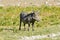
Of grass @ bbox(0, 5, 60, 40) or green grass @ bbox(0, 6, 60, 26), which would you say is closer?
grass @ bbox(0, 5, 60, 40)

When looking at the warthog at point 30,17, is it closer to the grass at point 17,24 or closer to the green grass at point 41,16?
the grass at point 17,24

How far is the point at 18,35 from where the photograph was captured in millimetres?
16672

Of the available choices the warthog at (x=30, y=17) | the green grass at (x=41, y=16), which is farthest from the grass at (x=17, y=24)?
the warthog at (x=30, y=17)

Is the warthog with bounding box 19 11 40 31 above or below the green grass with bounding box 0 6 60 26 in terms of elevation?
above

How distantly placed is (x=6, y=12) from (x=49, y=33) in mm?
11237

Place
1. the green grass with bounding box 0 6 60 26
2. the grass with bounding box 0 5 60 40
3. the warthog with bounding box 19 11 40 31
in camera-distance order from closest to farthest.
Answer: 1. the grass with bounding box 0 5 60 40
2. the warthog with bounding box 19 11 40 31
3. the green grass with bounding box 0 6 60 26

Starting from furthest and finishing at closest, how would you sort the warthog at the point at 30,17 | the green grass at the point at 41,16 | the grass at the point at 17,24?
the green grass at the point at 41,16, the warthog at the point at 30,17, the grass at the point at 17,24

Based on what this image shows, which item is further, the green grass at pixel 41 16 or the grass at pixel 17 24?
the green grass at pixel 41 16

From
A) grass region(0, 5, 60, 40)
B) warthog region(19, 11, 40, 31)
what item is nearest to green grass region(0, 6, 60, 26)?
grass region(0, 5, 60, 40)

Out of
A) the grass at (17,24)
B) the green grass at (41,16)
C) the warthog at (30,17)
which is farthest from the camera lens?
the green grass at (41,16)

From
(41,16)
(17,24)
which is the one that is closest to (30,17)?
(17,24)

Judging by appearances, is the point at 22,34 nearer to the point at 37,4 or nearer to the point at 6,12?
the point at 6,12

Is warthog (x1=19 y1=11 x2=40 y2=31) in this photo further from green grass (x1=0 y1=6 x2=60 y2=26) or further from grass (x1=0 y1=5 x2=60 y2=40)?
green grass (x1=0 y1=6 x2=60 y2=26)

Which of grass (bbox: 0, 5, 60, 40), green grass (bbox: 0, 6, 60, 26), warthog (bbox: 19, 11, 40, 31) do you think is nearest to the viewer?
grass (bbox: 0, 5, 60, 40)
